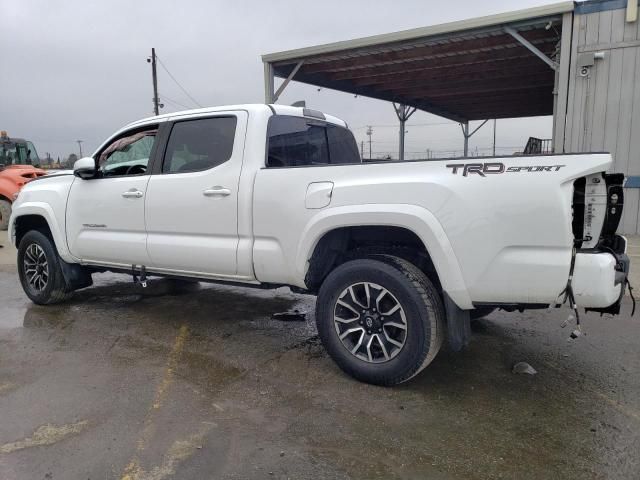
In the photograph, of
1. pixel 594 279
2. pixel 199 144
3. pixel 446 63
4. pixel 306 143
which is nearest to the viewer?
pixel 594 279

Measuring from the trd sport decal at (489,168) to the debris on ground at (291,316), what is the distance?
2648 mm

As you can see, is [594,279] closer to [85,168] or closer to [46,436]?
[46,436]

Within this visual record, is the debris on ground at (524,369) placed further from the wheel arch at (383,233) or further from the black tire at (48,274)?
the black tire at (48,274)

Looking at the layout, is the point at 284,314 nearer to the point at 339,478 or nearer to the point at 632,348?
the point at 339,478

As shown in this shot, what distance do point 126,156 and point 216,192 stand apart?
5.21ft

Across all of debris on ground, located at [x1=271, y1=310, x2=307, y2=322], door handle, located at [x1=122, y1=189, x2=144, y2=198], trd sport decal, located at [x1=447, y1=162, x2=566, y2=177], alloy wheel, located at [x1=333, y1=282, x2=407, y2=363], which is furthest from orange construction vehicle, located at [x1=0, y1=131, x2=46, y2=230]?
trd sport decal, located at [x1=447, y1=162, x2=566, y2=177]

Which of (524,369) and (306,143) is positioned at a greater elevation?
(306,143)

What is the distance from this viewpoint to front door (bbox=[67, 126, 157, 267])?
14.9 ft

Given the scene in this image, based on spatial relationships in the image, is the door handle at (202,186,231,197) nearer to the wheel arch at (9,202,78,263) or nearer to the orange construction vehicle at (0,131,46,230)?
the wheel arch at (9,202,78,263)

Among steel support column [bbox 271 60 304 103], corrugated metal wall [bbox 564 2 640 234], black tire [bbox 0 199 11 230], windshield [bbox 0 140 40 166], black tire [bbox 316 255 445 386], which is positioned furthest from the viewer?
windshield [bbox 0 140 40 166]

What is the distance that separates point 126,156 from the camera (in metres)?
4.97

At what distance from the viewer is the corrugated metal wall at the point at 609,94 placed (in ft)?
30.5

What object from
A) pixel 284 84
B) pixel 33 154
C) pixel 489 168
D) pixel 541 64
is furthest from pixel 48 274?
pixel 33 154

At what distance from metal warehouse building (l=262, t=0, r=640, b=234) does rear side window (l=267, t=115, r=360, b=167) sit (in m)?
6.48
